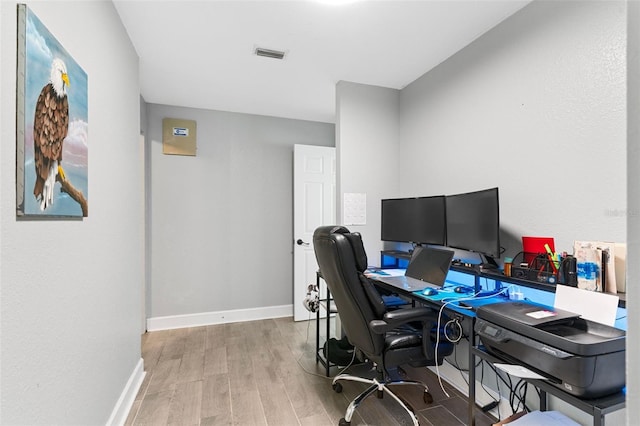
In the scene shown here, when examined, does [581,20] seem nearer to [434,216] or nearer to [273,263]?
[434,216]

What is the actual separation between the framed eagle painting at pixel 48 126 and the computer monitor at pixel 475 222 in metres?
2.10

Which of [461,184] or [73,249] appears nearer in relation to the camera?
[73,249]

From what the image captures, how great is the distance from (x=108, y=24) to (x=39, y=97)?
1054mm

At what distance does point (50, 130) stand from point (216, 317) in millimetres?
3080

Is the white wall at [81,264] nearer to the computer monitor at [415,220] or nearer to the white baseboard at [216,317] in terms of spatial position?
the white baseboard at [216,317]

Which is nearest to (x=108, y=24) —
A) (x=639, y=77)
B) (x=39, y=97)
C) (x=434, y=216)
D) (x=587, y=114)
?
(x=39, y=97)

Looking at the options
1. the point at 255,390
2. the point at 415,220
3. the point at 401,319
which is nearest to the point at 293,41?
the point at 415,220

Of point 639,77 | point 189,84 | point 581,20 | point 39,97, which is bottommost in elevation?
point 639,77

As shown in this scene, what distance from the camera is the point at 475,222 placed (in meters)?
2.00

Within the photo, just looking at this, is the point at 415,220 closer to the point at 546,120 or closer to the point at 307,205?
the point at 546,120

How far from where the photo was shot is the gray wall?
3.60 metres

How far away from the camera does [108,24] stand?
5.89ft

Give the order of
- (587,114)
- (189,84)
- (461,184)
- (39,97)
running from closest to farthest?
(39,97) < (587,114) < (461,184) < (189,84)

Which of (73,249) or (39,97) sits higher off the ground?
(39,97)
